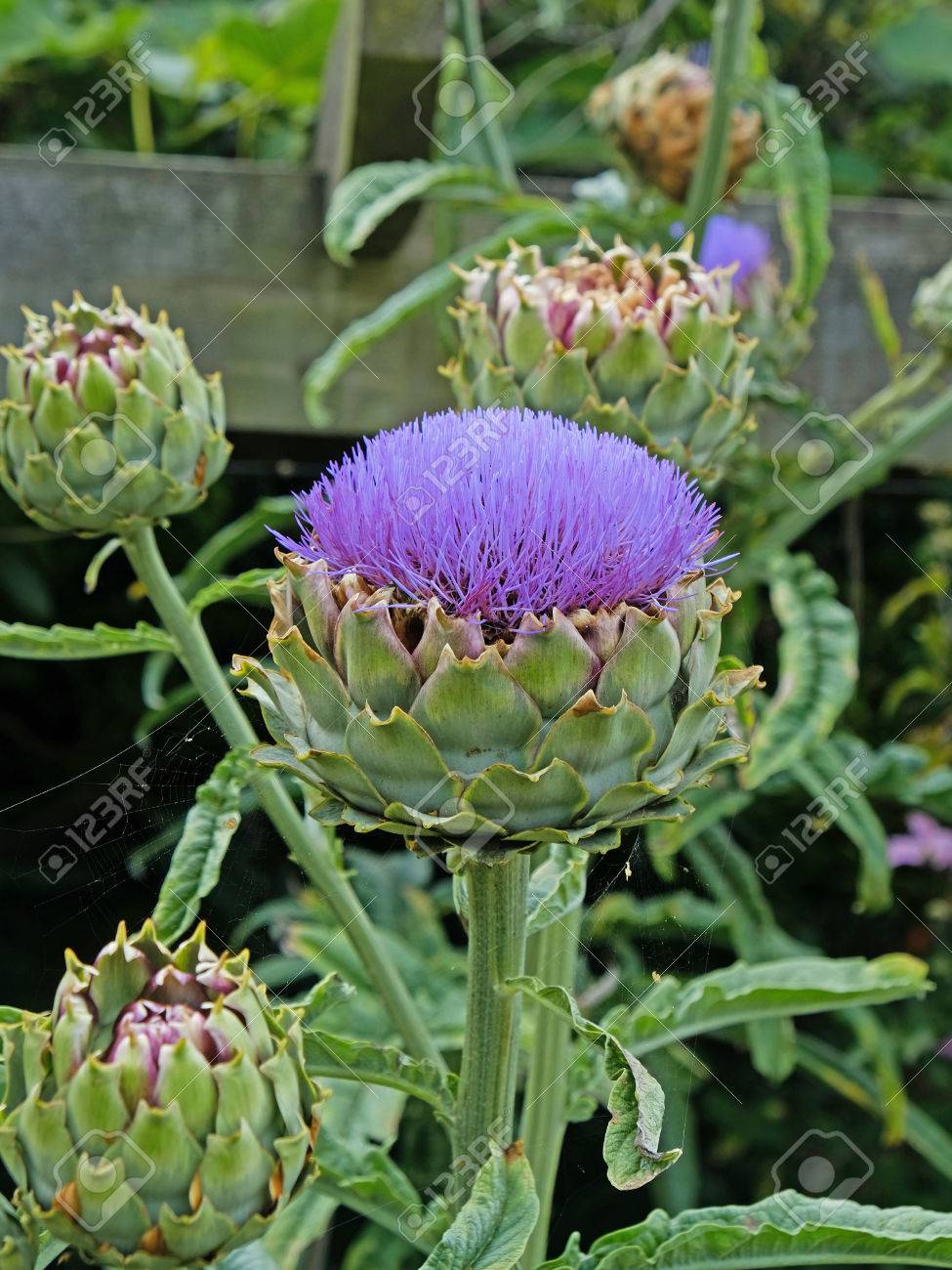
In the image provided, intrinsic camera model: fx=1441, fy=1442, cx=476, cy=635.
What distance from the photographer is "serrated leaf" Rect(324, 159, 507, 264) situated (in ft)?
3.42

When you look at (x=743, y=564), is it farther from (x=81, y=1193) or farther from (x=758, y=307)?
(x=81, y=1193)

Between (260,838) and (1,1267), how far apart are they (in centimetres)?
28

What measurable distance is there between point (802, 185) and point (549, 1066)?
2.35ft

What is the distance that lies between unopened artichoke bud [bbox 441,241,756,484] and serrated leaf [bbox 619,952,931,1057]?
303 millimetres

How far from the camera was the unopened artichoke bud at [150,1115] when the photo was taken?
0.54 m

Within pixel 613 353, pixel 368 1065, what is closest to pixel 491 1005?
pixel 368 1065

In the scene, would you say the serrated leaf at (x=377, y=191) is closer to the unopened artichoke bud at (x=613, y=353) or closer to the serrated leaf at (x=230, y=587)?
the unopened artichoke bud at (x=613, y=353)

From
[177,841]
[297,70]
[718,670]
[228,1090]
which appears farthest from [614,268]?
[297,70]

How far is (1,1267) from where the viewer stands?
0.55 m

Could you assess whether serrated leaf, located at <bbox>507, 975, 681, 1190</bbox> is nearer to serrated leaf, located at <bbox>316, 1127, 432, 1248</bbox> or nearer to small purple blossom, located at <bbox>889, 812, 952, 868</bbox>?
serrated leaf, located at <bbox>316, 1127, 432, 1248</bbox>

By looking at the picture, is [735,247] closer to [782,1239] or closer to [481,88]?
[481,88]

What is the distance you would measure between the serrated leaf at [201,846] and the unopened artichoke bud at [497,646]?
0.34ft

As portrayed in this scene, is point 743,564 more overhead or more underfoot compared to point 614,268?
more underfoot

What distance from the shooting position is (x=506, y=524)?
0.59 metres
